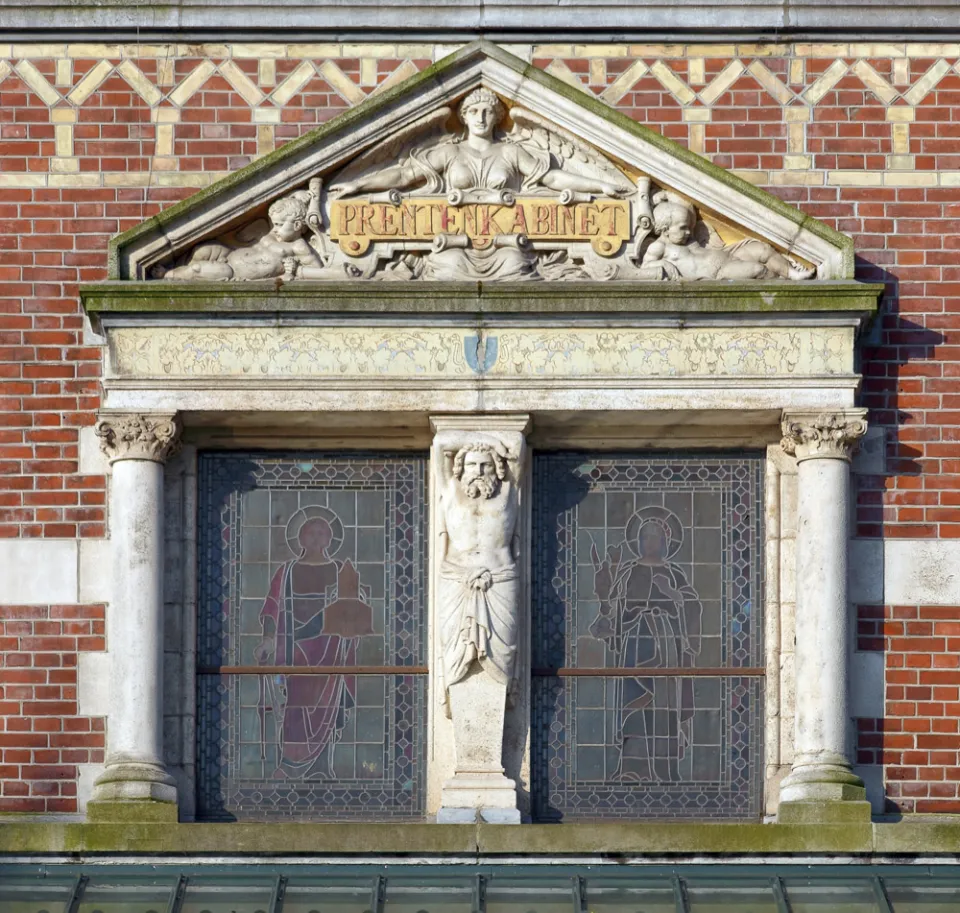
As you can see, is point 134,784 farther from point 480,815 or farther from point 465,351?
point 465,351

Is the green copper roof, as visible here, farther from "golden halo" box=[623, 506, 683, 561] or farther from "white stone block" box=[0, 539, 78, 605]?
"golden halo" box=[623, 506, 683, 561]

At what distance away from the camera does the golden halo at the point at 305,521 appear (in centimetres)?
2247

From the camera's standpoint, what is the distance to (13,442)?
22.4 metres

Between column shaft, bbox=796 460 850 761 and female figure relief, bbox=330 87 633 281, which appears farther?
female figure relief, bbox=330 87 633 281

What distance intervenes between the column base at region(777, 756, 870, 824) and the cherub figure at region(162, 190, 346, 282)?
4123mm

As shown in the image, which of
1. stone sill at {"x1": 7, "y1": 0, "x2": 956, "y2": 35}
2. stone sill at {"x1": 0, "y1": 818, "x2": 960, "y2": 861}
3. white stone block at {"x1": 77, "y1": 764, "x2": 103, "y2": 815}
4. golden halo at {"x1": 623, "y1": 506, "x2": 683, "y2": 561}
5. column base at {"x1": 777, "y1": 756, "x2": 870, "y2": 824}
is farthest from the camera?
stone sill at {"x1": 7, "y1": 0, "x2": 956, "y2": 35}

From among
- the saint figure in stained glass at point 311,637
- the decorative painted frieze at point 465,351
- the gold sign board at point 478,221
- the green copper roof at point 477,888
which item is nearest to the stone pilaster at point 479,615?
the decorative painted frieze at point 465,351

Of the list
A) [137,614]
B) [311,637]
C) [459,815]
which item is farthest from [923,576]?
[137,614]

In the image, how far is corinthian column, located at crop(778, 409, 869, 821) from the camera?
2162 centimetres

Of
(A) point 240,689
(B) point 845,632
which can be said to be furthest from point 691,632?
(A) point 240,689

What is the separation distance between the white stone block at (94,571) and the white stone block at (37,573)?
5cm

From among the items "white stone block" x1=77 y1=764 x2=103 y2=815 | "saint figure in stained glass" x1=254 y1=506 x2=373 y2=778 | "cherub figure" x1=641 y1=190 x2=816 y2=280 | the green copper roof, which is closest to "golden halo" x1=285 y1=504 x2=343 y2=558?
"saint figure in stained glass" x1=254 y1=506 x2=373 y2=778

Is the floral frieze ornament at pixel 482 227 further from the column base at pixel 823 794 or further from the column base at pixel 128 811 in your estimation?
the column base at pixel 128 811

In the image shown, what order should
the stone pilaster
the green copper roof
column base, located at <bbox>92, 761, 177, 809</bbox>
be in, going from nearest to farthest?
the green copper roof, column base, located at <bbox>92, 761, 177, 809</bbox>, the stone pilaster
